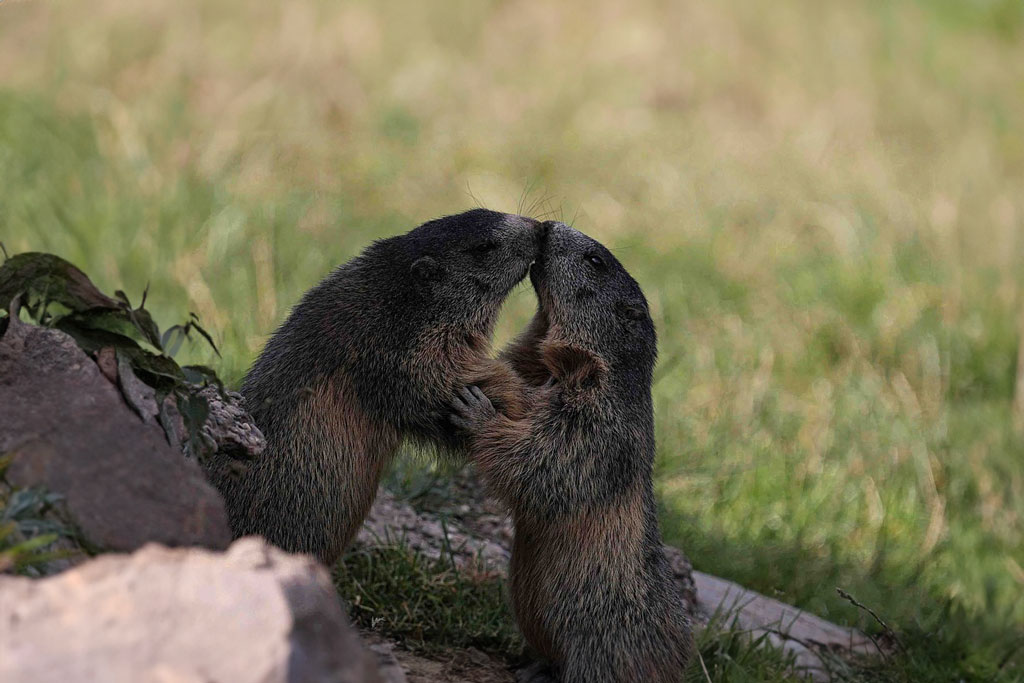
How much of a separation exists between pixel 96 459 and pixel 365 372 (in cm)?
142

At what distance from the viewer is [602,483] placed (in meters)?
4.36

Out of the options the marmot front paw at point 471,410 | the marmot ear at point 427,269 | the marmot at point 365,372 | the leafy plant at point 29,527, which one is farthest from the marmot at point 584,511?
the leafy plant at point 29,527

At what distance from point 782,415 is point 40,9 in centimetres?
753

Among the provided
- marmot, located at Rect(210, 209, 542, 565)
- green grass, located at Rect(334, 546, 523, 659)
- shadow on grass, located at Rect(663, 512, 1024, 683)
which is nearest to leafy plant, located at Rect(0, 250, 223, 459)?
marmot, located at Rect(210, 209, 542, 565)

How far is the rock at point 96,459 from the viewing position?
2801 millimetres

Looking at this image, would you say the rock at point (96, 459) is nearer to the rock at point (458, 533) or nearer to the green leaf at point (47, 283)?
the green leaf at point (47, 283)

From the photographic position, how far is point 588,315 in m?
4.63

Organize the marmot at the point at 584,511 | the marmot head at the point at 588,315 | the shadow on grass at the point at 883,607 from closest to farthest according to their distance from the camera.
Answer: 1. the marmot at the point at 584,511
2. the marmot head at the point at 588,315
3. the shadow on grass at the point at 883,607

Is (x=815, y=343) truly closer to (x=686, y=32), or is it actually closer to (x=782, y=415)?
(x=782, y=415)

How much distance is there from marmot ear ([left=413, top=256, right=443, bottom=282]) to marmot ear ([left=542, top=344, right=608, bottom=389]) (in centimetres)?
50

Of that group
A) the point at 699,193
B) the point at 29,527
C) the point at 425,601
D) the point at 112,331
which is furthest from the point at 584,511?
the point at 699,193

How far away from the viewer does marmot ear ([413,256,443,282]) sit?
14.7 ft

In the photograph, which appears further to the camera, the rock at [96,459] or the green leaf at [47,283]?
the green leaf at [47,283]

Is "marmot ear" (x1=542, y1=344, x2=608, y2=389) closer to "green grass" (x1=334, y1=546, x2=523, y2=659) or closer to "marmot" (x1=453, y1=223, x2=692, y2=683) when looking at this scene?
"marmot" (x1=453, y1=223, x2=692, y2=683)
